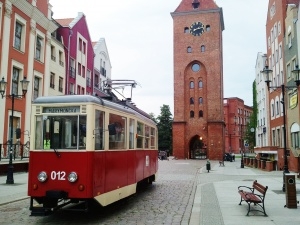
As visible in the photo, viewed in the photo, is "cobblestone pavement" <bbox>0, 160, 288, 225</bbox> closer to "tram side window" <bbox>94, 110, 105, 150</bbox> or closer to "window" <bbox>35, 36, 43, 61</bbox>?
"tram side window" <bbox>94, 110, 105, 150</bbox>

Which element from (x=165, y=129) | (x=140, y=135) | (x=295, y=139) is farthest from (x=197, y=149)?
(x=140, y=135)

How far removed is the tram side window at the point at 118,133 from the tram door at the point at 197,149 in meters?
51.9

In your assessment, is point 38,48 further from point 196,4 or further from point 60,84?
point 196,4

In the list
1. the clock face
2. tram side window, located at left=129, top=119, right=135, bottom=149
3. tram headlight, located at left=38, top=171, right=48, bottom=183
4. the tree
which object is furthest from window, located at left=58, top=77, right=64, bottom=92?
the tree

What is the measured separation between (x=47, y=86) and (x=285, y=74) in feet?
68.0

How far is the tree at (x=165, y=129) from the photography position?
78.4m

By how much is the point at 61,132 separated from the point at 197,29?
56445mm

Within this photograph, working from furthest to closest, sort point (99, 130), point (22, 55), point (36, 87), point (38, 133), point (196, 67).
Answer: point (196, 67) → point (36, 87) → point (22, 55) → point (99, 130) → point (38, 133)

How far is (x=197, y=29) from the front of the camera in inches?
2452

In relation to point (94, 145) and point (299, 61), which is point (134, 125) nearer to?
point (94, 145)

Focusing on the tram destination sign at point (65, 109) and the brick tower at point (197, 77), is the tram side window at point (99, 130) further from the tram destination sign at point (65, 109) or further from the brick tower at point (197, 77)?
the brick tower at point (197, 77)

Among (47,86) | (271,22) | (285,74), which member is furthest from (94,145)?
(271,22)

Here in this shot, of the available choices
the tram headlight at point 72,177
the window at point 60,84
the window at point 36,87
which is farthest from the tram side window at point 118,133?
the window at point 60,84

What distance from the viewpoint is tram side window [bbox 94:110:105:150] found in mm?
8959
